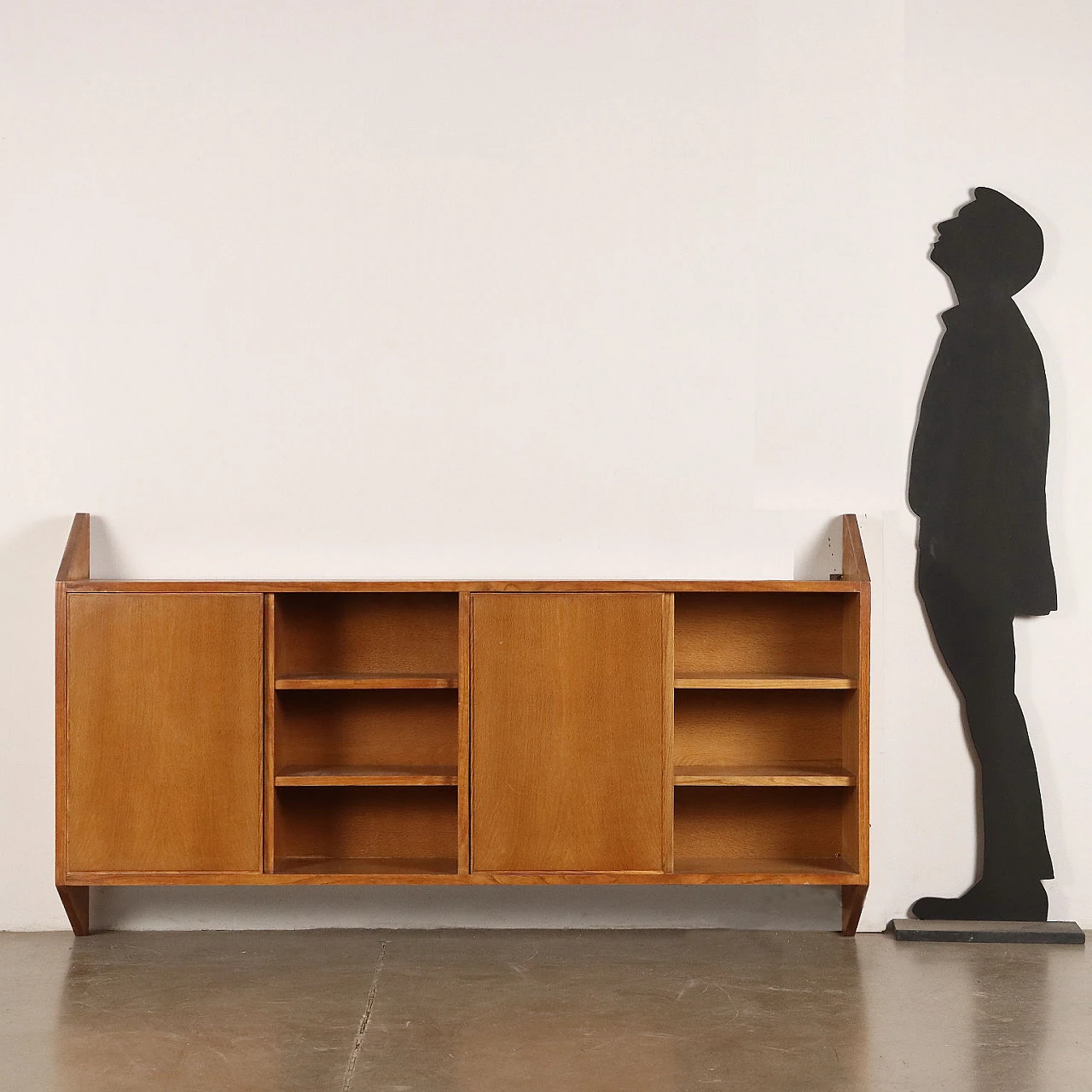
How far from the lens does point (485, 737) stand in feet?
10.8

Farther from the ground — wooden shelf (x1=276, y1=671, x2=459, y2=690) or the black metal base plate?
wooden shelf (x1=276, y1=671, x2=459, y2=690)

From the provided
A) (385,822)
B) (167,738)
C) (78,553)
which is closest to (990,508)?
(385,822)

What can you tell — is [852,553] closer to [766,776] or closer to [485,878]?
[766,776]

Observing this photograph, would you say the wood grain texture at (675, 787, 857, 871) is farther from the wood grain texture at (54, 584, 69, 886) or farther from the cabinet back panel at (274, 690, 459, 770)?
the wood grain texture at (54, 584, 69, 886)

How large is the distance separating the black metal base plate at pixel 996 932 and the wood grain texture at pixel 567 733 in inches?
35.2

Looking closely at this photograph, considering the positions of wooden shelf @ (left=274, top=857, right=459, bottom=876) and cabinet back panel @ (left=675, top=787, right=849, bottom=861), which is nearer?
wooden shelf @ (left=274, top=857, right=459, bottom=876)

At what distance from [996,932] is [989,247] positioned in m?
2.17

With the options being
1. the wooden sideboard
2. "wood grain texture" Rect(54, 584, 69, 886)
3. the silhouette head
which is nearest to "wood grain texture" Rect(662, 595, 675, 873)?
the wooden sideboard

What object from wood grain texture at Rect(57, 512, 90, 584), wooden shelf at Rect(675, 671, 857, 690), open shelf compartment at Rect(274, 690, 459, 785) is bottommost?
open shelf compartment at Rect(274, 690, 459, 785)

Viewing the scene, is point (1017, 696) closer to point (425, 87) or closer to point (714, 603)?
point (714, 603)

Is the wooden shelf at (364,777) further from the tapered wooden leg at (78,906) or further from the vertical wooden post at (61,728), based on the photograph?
the tapered wooden leg at (78,906)

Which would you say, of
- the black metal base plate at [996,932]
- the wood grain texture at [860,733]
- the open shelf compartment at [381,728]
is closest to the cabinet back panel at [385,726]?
the open shelf compartment at [381,728]

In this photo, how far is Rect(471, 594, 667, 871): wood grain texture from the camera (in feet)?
10.8

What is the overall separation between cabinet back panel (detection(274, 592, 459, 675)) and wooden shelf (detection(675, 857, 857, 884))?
96cm
